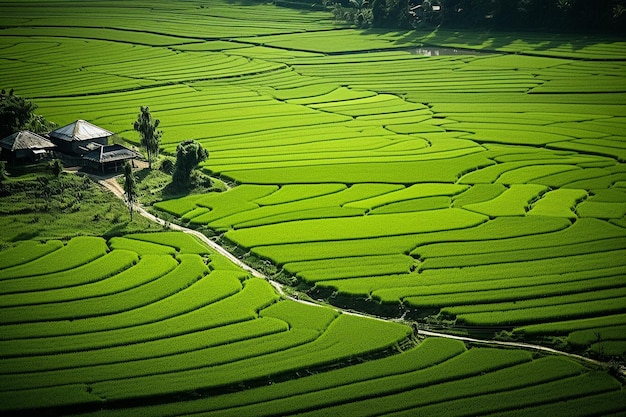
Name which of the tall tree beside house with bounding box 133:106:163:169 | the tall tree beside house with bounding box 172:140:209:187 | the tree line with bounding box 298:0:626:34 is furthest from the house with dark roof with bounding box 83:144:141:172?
the tree line with bounding box 298:0:626:34

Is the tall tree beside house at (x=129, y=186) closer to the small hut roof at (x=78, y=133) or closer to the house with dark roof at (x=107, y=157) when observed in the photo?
the house with dark roof at (x=107, y=157)

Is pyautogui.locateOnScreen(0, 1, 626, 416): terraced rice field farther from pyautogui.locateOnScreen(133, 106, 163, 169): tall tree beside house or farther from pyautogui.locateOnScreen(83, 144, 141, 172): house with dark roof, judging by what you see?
pyautogui.locateOnScreen(83, 144, 141, 172): house with dark roof

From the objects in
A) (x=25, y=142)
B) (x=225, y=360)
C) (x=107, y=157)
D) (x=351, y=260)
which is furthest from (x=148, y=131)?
(x=225, y=360)

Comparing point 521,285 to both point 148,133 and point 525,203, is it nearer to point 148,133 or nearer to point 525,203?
point 525,203

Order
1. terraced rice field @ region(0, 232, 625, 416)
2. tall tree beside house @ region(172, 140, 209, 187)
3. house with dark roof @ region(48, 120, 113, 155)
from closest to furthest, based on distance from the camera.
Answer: terraced rice field @ region(0, 232, 625, 416) → tall tree beside house @ region(172, 140, 209, 187) → house with dark roof @ region(48, 120, 113, 155)

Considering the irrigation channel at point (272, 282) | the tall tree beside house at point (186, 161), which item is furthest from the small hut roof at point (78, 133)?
the tall tree beside house at point (186, 161)

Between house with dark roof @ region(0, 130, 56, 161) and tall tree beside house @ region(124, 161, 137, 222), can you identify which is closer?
tall tree beside house @ region(124, 161, 137, 222)
